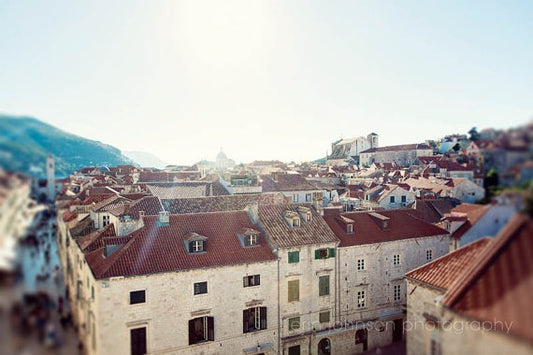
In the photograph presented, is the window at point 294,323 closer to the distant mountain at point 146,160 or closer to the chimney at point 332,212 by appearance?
the chimney at point 332,212

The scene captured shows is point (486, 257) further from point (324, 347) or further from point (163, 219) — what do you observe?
point (324, 347)

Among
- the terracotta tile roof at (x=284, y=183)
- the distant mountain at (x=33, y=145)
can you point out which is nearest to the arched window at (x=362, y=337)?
the distant mountain at (x=33, y=145)

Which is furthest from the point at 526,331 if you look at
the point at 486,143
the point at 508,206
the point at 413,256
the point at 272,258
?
the point at 413,256

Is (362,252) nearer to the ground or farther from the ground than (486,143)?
nearer to the ground

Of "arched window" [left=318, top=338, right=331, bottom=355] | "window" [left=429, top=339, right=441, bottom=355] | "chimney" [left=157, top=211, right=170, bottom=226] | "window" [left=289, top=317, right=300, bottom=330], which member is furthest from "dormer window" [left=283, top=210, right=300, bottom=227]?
"window" [left=429, top=339, right=441, bottom=355]

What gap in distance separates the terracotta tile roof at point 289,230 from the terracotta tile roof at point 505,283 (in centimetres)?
1893

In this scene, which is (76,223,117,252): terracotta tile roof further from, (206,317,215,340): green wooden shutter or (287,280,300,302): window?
(287,280,300,302): window

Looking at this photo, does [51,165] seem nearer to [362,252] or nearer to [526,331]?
[526,331]

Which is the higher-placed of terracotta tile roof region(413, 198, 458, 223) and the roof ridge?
the roof ridge

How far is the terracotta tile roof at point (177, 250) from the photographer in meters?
21.7

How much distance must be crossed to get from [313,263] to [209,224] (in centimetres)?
800

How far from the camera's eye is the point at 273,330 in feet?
83.7

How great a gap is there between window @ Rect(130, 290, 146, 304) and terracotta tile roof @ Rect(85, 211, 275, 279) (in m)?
1.10

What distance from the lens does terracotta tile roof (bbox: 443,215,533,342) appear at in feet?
18.7
